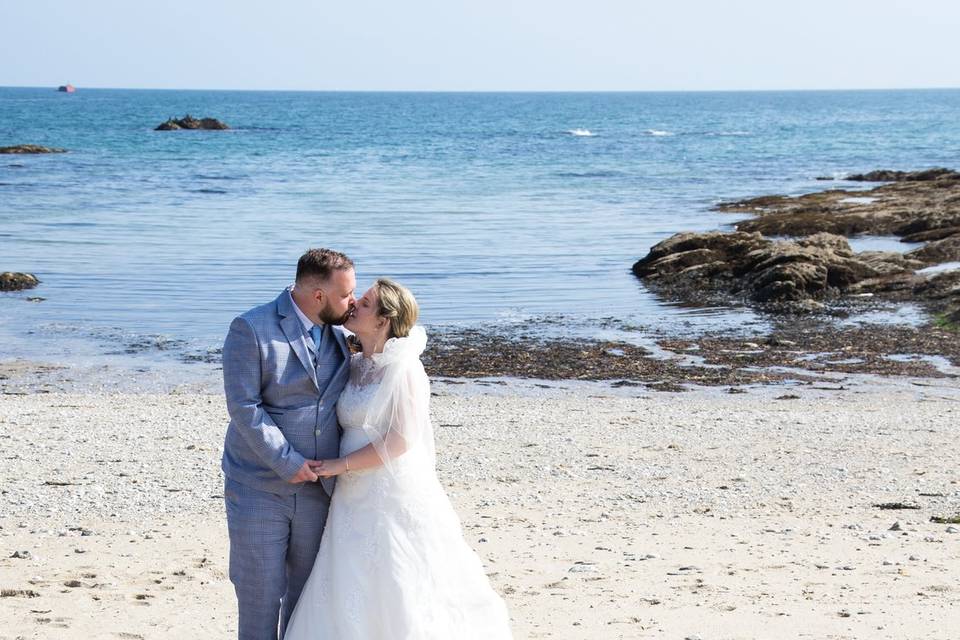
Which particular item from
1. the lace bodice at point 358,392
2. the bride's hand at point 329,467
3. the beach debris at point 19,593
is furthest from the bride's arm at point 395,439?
the beach debris at point 19,593

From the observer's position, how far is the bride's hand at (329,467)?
519 cm

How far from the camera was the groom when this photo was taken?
5121 mm

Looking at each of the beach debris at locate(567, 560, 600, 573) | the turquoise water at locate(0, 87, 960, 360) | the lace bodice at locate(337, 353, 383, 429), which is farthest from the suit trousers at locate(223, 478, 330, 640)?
the turquoise water at locate(0, 87, 960, 360)

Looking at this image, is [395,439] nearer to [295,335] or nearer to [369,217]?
[295,335]

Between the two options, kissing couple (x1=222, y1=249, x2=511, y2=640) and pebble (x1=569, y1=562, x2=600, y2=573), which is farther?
pebble (x1=569, y1=562, x2=600, y2=573)

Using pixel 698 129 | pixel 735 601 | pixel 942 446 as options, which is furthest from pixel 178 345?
pixel 698 129

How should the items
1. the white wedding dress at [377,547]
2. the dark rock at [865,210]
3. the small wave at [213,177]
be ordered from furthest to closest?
1. the small wave at [213,177]
2. the dark rock at [865,210]
3. the white wedding dress at [377,547]

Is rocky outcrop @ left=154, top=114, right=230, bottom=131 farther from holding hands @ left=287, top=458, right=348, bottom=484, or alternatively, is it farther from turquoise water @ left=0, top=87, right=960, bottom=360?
holding hands @ left=287, top=458, right=348, bottom=484

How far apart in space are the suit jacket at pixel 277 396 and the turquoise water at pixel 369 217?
13333 mm

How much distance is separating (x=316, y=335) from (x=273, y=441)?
0.53 metres

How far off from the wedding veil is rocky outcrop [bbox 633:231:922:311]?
692 inches

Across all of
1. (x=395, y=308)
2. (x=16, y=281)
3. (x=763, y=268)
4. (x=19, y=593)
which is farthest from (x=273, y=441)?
(x=16, y=281)

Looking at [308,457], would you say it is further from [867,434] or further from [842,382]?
[842,382]

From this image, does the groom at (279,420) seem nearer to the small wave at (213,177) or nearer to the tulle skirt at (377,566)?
the tulle skirt at (377,566)
